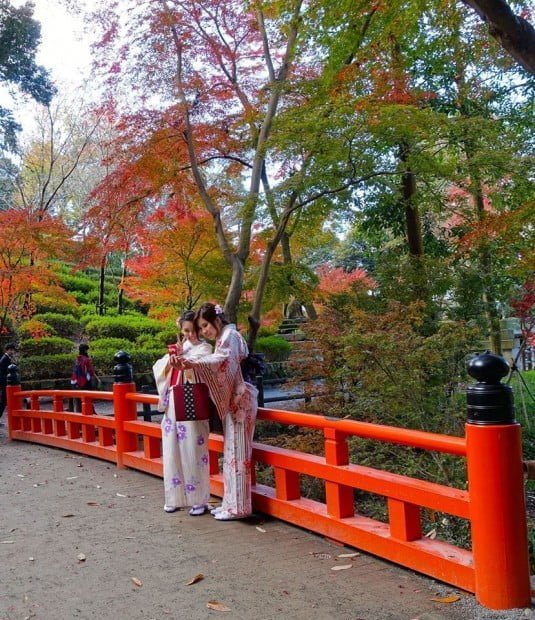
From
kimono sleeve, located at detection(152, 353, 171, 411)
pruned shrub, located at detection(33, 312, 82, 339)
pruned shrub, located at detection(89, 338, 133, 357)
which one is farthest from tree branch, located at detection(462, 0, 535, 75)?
pruned shrub, located at detection(33, 312, 82, 339)

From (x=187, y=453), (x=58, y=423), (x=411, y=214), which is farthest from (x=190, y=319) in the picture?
(x=411, y=214)

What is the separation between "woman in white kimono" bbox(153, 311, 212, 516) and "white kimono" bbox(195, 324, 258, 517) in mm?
270

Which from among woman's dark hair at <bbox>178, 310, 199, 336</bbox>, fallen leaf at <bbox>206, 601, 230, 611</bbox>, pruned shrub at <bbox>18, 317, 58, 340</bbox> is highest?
pruned shrub at <bbox>18, 317, 58, 340</bbox>

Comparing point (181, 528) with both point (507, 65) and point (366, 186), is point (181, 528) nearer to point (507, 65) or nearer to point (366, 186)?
point (366, 186)

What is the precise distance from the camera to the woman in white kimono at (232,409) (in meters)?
4.55

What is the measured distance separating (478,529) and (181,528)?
91.3 inches

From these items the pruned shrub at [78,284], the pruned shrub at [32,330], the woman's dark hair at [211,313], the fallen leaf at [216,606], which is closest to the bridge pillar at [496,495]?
the fallen leaf at [216,606]

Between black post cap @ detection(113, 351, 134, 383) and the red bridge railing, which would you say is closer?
the red bridge railing

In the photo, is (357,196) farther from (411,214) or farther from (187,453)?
(187,453)

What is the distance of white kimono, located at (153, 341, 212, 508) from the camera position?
4.84m

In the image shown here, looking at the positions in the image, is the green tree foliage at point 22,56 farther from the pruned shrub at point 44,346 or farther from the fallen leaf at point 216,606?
Answer: the fallen leaf at point 216,606

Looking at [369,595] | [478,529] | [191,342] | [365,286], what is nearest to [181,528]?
[191,342]

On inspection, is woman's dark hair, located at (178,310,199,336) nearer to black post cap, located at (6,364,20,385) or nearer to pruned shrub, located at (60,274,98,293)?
black post cap, located at (6,364,20,385)

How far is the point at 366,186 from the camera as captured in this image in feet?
31.5
